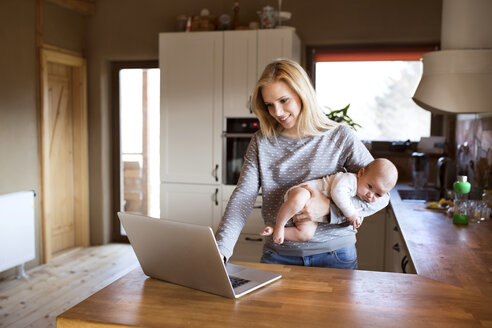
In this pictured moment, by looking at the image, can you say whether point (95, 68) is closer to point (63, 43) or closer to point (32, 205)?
point (63, 43)

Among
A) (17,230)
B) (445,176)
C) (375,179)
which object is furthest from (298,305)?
(17,230)

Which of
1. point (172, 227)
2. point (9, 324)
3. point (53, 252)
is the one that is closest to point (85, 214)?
point (53, 252)

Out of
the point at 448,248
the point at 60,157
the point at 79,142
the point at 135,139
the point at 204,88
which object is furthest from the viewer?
the point at 135,139

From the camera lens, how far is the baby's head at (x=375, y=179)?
1.75m

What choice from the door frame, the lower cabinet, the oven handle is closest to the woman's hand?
the lower cabinet

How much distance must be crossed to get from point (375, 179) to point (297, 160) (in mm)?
293

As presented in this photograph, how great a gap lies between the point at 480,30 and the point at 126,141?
3.60 metres

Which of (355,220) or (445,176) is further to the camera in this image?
(445,176)

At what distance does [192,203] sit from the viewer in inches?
177

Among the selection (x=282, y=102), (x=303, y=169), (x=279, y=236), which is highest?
(x=282, y=102)

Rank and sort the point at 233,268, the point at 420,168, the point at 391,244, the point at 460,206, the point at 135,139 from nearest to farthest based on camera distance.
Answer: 1. the point at 233,268
2. the point at 460,206
3. the point at 391,244
4. the point at 420,168
5. the point at 135,139

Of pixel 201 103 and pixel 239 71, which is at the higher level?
pixel 239 71

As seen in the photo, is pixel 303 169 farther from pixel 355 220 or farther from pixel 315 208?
pixel 355 220

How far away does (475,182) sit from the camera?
321 centimetres
